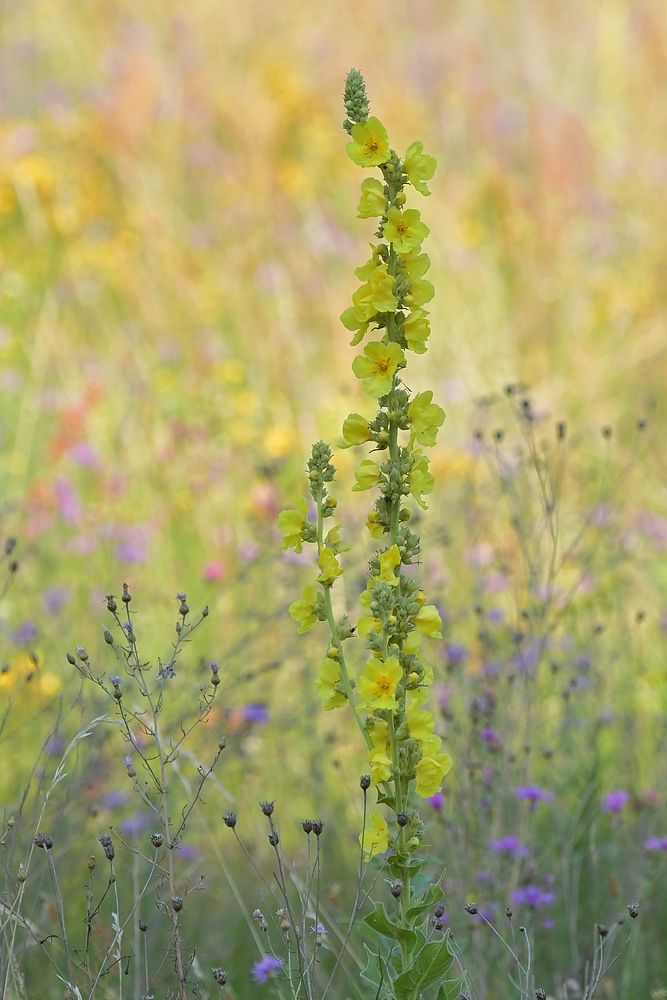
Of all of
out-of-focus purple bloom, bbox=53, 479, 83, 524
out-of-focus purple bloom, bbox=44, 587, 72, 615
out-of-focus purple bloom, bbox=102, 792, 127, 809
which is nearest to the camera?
out-of-focus purple bloom, bbox=102, 792, 127, 809

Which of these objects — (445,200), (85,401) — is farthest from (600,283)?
(85,401)

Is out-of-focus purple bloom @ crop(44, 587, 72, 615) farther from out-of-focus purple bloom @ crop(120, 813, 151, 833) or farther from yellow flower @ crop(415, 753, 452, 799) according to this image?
yellow flower @ crop(415, 753, 452, 799)

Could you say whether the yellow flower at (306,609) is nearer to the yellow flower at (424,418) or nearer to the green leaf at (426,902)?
the yellow flower at (424,418)

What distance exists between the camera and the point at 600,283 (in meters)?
5.22

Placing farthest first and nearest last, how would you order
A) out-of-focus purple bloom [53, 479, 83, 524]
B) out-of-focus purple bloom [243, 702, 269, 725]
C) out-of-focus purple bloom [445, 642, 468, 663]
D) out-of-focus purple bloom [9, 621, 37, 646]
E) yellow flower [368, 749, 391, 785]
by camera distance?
out-of-focus purple bloom [53, 479, 83, 524] → out-of-focus purple bloom [9, 621, 37, 646] → out-of-focus purple bloom [243, 702, 269, 725] → out-of-focus purple bloom [445, 642, 468, 663] → yellow flower [368, 749, 391, 785]

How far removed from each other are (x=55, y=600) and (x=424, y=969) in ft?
7.57

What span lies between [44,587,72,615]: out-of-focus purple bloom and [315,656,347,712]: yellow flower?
218 cm

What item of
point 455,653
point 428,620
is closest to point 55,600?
point 455,653

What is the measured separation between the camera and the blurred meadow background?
226 cm

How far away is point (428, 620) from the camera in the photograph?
1.29 meters

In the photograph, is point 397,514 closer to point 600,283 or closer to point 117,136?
point 600,283

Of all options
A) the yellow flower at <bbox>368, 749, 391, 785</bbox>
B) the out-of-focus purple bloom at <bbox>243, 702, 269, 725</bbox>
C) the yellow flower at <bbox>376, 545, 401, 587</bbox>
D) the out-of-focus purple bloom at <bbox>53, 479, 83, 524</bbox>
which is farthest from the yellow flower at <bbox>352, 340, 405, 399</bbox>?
the out-of-focus purple bloom at <bbox>53, 479, 83, 524</bbox>

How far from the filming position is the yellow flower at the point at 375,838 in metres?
1.24

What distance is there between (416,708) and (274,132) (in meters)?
5.34
